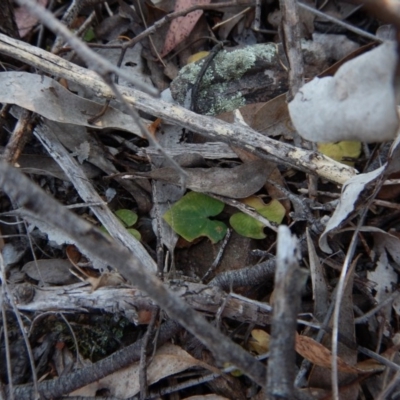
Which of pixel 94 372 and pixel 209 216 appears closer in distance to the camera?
pixel 94 372

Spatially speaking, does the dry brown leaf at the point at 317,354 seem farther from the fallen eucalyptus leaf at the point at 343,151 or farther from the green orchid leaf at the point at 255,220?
the fallen eucalyptus leaf at the point at 343,151

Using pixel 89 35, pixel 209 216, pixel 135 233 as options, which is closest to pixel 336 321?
pixel 209 216

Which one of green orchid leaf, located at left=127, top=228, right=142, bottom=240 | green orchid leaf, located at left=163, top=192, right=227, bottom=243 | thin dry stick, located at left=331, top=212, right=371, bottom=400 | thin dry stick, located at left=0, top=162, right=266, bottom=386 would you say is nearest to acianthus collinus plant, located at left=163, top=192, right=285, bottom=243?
green orchid leaf, located at left=163, top=192, right=227, bottom=243

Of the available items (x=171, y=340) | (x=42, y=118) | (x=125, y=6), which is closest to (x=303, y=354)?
(x=171, y=340)

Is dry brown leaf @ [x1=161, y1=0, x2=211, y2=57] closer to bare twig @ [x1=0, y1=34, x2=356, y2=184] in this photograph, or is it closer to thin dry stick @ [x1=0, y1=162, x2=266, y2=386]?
bare twig @ [x1=0, y1=34, x2=356, y2=184]

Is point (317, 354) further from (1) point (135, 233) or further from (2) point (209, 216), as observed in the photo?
(1) point (135, 233)

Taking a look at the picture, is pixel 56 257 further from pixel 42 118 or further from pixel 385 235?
pixel 385 235
